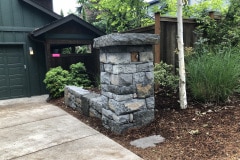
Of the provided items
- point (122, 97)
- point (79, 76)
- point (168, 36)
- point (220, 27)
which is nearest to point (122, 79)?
point (122, 97)

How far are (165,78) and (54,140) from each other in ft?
7.40

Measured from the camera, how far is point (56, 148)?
294 cm

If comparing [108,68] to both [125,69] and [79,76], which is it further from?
[79,76]

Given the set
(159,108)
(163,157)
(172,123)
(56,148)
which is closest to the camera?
(163,157)

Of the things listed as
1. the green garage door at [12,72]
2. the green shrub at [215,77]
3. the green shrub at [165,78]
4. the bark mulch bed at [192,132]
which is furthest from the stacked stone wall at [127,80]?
the green garage door at [12,72]

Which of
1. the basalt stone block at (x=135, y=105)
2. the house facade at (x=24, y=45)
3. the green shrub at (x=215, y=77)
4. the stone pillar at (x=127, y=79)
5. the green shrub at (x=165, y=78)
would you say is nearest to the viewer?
the stone pillar at (x=127, y=79)

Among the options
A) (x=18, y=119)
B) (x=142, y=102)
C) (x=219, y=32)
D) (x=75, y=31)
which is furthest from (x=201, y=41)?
(x=75, y=31)

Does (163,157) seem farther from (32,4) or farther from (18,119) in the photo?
(32,4)

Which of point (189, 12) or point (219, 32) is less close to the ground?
point (189, 12)

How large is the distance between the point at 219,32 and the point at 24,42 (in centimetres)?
604

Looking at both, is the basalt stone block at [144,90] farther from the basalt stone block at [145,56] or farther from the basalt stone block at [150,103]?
the basalt stone block at [145,56]

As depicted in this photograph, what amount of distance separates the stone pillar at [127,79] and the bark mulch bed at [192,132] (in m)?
0.20

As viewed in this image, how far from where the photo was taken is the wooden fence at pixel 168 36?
14.6 feet

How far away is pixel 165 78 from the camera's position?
163 inches
